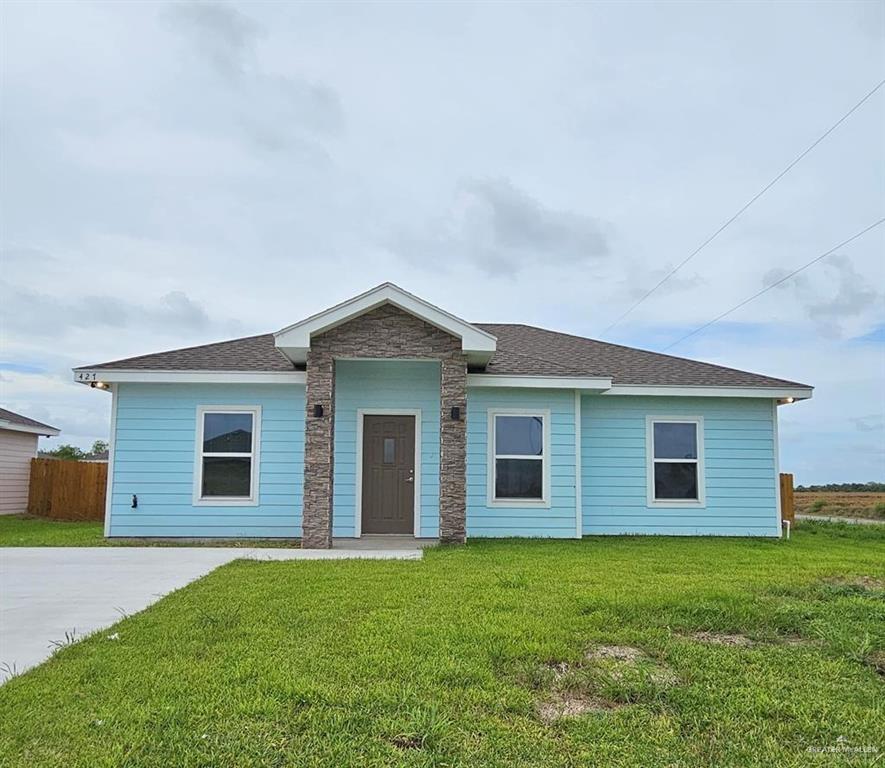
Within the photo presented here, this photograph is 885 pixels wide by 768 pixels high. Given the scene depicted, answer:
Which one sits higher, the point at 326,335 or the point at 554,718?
the point at 326,335

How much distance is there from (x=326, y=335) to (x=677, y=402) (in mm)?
6802

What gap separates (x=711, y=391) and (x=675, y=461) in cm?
148

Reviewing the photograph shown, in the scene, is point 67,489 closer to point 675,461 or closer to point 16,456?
point 16,456

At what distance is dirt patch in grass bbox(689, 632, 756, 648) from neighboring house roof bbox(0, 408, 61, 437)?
18374mm

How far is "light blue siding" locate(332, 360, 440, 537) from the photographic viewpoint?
11.9 meters

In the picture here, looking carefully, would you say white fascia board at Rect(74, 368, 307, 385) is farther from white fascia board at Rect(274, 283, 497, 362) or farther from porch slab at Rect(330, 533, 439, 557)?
porch slab at Rect(330, 533, 439, 557)

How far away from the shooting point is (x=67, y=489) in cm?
1841

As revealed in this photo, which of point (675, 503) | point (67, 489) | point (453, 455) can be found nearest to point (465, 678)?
point (453, 455)

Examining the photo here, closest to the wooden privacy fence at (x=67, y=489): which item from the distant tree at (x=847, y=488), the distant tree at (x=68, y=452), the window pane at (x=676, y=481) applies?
the window pane at (x=676, y=481)

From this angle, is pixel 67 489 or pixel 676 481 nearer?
pixel 676 481

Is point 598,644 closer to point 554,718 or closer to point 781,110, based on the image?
point 554,718

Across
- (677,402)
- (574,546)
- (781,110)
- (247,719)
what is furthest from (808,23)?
(247,719)

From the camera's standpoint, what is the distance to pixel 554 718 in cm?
351

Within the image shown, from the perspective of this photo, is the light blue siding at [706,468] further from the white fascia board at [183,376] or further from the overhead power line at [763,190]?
the white fascia board at [183,376]
